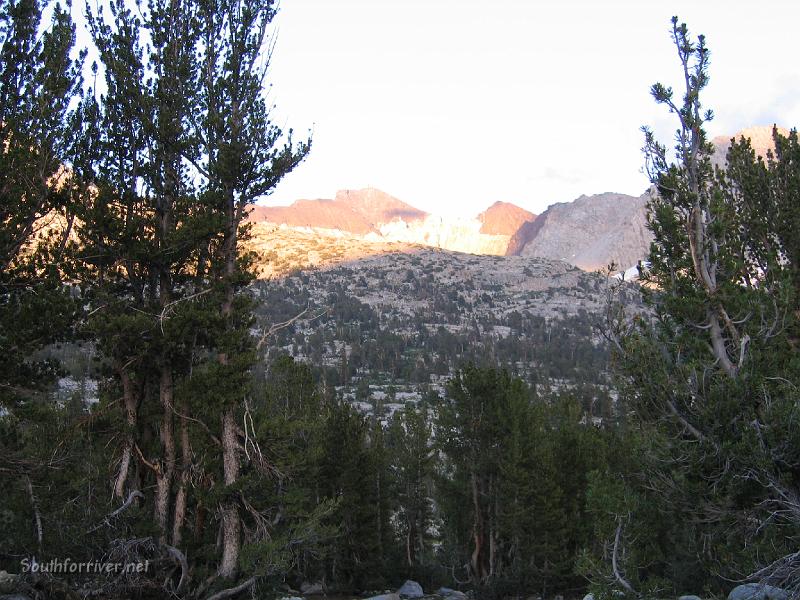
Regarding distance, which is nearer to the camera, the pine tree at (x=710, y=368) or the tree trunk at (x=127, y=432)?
the pine tree at (x=710, y=368)

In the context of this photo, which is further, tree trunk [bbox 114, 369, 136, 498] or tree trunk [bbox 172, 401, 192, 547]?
tree trunk [bbox 172, 401, 192, 547]

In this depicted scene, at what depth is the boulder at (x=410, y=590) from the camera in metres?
32.4

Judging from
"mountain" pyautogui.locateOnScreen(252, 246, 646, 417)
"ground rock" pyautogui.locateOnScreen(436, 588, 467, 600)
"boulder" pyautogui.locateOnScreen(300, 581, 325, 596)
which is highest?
"mountain" pyautogui.locateOnScreen(252, 246, 646, 417)

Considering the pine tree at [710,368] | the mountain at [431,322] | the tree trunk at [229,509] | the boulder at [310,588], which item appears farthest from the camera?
the mountain at [431,322]

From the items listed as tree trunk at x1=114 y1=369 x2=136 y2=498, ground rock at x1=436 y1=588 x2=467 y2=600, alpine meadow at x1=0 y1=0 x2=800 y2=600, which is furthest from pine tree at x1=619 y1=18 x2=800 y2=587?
ground rock at x1=436 y1=588 x2=467 y2=600

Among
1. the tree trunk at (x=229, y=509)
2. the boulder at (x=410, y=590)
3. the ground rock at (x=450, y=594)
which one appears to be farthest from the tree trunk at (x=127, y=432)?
the ground rock at (x=450, y=594)

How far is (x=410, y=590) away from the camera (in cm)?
3291

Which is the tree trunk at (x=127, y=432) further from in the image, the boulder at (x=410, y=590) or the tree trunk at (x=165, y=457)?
the boulder at (x=410, y=590)

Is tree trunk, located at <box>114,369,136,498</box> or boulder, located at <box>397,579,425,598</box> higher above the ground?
tree trunk, located at <box>114,369,136,498</box>

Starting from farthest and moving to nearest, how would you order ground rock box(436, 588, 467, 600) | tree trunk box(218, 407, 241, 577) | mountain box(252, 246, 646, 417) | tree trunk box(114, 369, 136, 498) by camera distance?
1. mountain box(252, 246, 646, 417)
2. ground rock box(436, 588, 467, 600)
3. tree trunk box(114, 369, 136, 498)
4. tree trunk box(218, 407, 241, 577)

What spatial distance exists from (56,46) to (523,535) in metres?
27.1

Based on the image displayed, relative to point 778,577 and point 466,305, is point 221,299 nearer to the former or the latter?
point 778,577

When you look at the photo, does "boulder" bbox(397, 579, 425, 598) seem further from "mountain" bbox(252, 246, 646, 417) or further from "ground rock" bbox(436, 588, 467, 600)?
"mountain" bbox(252, 246, 646, 417)

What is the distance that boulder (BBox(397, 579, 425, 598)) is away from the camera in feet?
106
